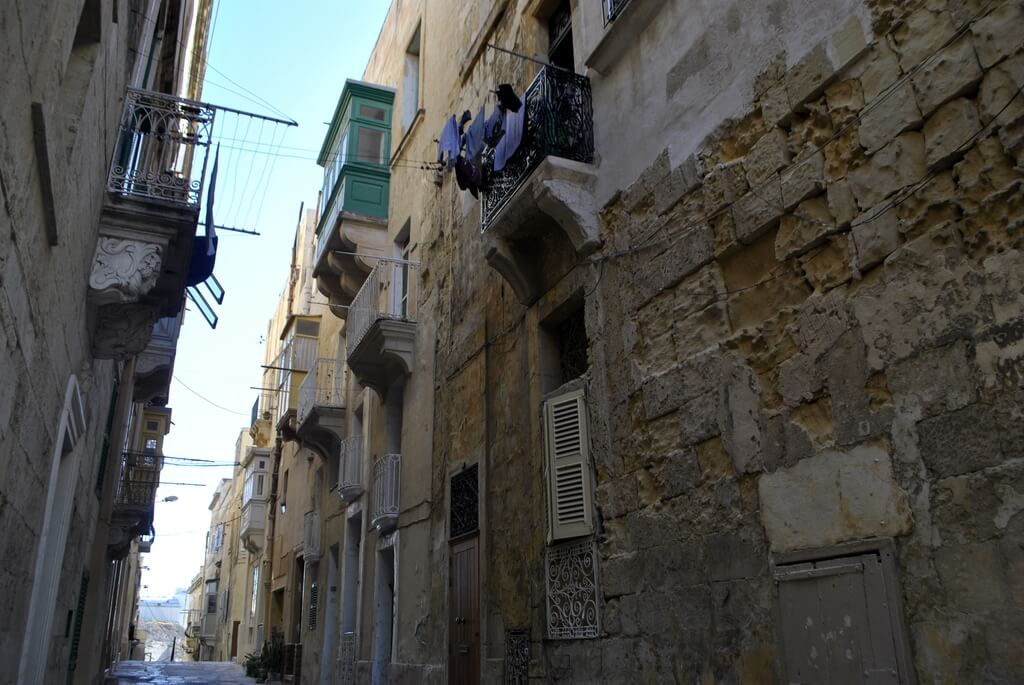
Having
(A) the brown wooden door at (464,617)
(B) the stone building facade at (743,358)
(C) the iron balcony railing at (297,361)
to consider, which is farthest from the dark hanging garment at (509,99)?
(C) the iron balcony railing at (297,361)

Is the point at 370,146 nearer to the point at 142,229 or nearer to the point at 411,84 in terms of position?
the point at 411,84

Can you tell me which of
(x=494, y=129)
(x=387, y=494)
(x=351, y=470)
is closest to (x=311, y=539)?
(x=351, y=470)

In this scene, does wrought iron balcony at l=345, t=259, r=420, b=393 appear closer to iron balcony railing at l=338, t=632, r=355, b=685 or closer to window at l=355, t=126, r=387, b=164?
window at l=355, t=126, r=387, b=164

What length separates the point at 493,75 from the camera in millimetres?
9820

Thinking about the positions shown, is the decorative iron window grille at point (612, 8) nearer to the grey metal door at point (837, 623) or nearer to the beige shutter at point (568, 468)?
the beige shutter at point (568, 468)

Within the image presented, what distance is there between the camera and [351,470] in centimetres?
1412

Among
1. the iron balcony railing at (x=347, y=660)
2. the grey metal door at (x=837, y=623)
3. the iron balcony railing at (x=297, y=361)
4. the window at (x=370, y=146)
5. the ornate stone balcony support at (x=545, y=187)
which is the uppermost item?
the window at (x=370, y=146)

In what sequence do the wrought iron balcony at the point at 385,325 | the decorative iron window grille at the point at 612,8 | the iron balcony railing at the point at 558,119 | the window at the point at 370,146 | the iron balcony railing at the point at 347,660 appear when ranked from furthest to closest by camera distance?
the window at the point at 370,146
the iron balcony railing at the point at 347,660
the wrought iron balcony at the point at 385,325
the iron balcony railing at the point at 558,119
the decorative iron window grille at the point at 612,8

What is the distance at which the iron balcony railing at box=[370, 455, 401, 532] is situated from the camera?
11.5 meters

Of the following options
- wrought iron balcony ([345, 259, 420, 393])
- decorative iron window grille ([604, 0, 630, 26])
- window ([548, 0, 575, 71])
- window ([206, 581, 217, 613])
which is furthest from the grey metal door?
window ([206, 581, 217, 613])

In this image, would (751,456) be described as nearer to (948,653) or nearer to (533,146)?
(948,653)

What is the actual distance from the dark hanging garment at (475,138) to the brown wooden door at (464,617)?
4180 millimetres

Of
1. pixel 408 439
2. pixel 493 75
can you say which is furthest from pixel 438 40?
pixel 408 439

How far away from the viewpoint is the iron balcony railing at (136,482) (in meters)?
15.9
